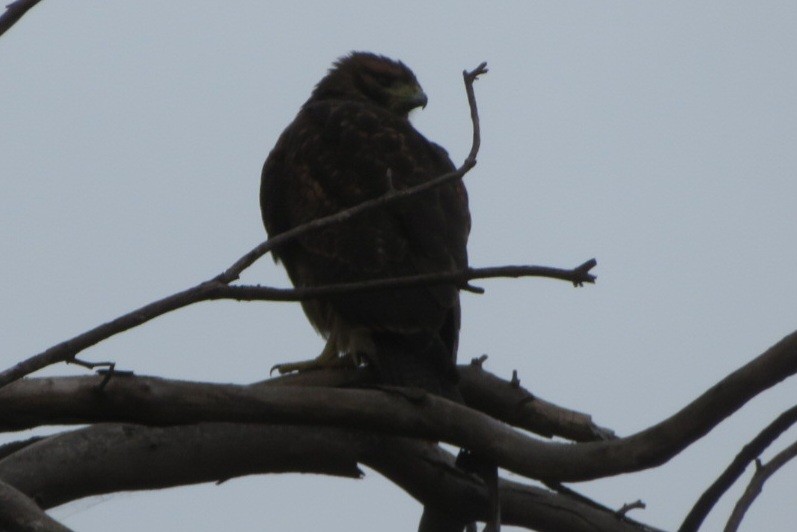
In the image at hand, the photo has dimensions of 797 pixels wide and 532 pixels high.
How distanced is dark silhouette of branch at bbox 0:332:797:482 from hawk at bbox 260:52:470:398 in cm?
70

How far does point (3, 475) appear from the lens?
121 inches

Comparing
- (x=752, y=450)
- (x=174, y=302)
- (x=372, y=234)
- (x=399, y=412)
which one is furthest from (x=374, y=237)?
(x=752, y=450)

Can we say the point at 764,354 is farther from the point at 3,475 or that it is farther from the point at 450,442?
the point at 3,475

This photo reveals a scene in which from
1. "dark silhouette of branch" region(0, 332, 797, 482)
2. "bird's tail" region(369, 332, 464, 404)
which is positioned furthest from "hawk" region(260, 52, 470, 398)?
"dark silhouette of branch" region(0, 332, 797, 482)

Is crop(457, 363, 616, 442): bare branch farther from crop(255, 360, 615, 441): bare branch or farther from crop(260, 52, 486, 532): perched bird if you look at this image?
crop(260, 52, 486, 532): perched bird

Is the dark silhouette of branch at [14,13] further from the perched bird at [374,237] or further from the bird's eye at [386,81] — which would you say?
the bird's eye at [386,81]

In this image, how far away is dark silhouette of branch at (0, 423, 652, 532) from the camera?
3164 mm

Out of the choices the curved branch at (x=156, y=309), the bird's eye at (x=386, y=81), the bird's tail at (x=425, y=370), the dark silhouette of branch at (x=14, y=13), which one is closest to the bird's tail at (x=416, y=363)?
the bird's tail at (x=425, y=370)

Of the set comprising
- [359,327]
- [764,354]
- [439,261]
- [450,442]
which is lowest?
[764,354]

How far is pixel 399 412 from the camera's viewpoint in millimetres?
2943

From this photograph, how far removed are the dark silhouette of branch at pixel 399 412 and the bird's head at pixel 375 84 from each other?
3248 mm

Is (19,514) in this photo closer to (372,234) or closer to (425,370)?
(425,370)

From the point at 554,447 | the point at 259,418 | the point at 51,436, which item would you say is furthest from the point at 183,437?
the point at 554,447

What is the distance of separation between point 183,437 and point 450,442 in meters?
0.72
